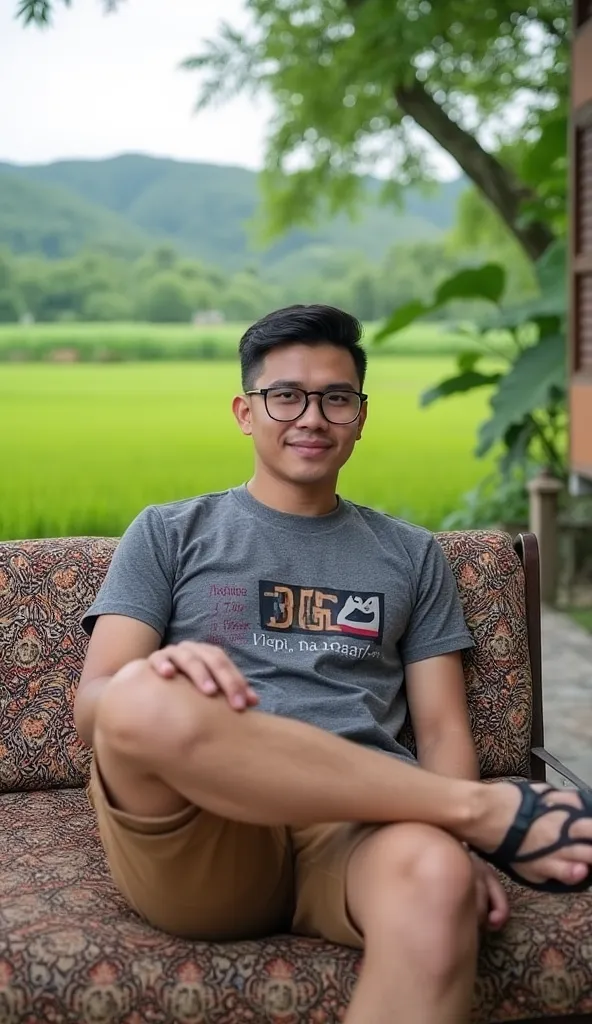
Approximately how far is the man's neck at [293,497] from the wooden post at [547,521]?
4.84 m

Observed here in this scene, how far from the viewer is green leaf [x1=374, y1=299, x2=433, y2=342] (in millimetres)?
7230

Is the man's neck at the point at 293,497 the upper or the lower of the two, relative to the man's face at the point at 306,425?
lower

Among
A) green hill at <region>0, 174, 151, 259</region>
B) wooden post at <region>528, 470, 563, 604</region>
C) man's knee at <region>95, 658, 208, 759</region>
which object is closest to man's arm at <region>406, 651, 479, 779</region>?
man's knee at <region>95, 658, 208, 759</region>

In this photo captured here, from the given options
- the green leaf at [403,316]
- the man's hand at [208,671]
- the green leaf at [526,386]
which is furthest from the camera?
the green leaf at [403,316]

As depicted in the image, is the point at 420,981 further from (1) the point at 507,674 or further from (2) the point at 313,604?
(1) the point at 507,674

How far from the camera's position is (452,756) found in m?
2.23

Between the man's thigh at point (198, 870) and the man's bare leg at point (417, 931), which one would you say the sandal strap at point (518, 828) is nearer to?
the man's bare leg at point (417, 931)

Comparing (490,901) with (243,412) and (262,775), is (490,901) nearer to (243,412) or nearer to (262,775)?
(262,775)

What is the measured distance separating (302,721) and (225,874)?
0.26 meters

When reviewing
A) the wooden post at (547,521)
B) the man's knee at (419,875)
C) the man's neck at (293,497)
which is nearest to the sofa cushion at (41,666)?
the man's neck at (293,497)

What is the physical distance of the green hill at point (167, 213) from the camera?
27.2 feet

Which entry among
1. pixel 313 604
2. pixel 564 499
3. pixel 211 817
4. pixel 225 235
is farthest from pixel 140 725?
pixel 225 235

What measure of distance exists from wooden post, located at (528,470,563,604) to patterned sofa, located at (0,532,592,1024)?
14.7 ft

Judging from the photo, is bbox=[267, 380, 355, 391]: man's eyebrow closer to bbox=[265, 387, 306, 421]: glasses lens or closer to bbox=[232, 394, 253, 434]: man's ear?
bbox=[265, 387, 306, 421]: glasses lens
